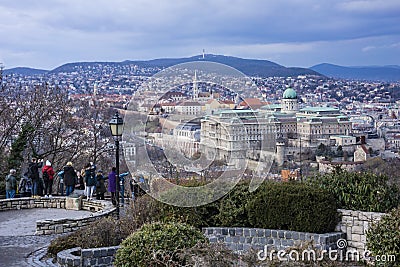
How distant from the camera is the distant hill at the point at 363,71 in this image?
96.9 metres

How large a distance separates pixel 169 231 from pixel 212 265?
1.26 metres

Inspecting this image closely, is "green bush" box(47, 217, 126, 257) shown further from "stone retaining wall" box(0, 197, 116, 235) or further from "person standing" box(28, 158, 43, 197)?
"person standing" box(28, 158, 43, 197)

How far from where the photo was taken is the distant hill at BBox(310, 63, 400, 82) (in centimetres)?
9688

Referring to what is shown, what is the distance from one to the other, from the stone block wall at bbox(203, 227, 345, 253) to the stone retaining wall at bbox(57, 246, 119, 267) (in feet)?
6.10

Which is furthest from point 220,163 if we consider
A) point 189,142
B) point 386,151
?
point 386,151

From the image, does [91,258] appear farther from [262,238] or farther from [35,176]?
[35,176]

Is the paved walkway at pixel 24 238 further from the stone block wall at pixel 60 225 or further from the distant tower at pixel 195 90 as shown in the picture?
the distant tower at pixel 195 90

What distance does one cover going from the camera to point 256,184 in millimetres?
10367

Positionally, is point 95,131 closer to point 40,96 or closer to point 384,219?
point 40,96

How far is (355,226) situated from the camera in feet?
30.4

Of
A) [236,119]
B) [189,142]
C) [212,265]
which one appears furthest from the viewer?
[189,142]
